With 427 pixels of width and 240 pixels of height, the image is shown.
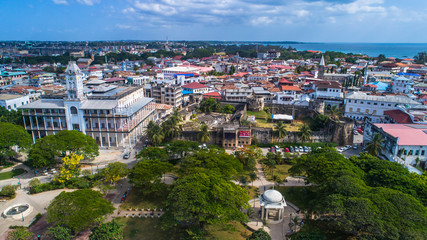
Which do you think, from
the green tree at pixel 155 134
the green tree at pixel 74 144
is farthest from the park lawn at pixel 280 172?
the green tree at pixel 74 144

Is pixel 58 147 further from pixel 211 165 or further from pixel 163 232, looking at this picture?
pixel 211 165

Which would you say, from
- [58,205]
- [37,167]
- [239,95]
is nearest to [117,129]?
[37,167]

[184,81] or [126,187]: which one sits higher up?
[184,81]

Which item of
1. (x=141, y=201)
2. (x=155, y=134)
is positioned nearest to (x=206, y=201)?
(x=141, y=201)

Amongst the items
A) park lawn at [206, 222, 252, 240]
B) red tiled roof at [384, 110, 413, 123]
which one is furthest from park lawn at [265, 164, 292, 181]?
red tiled roof at [384, 110, 413, 123]

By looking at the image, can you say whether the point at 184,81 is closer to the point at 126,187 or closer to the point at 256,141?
the point at 256,141
